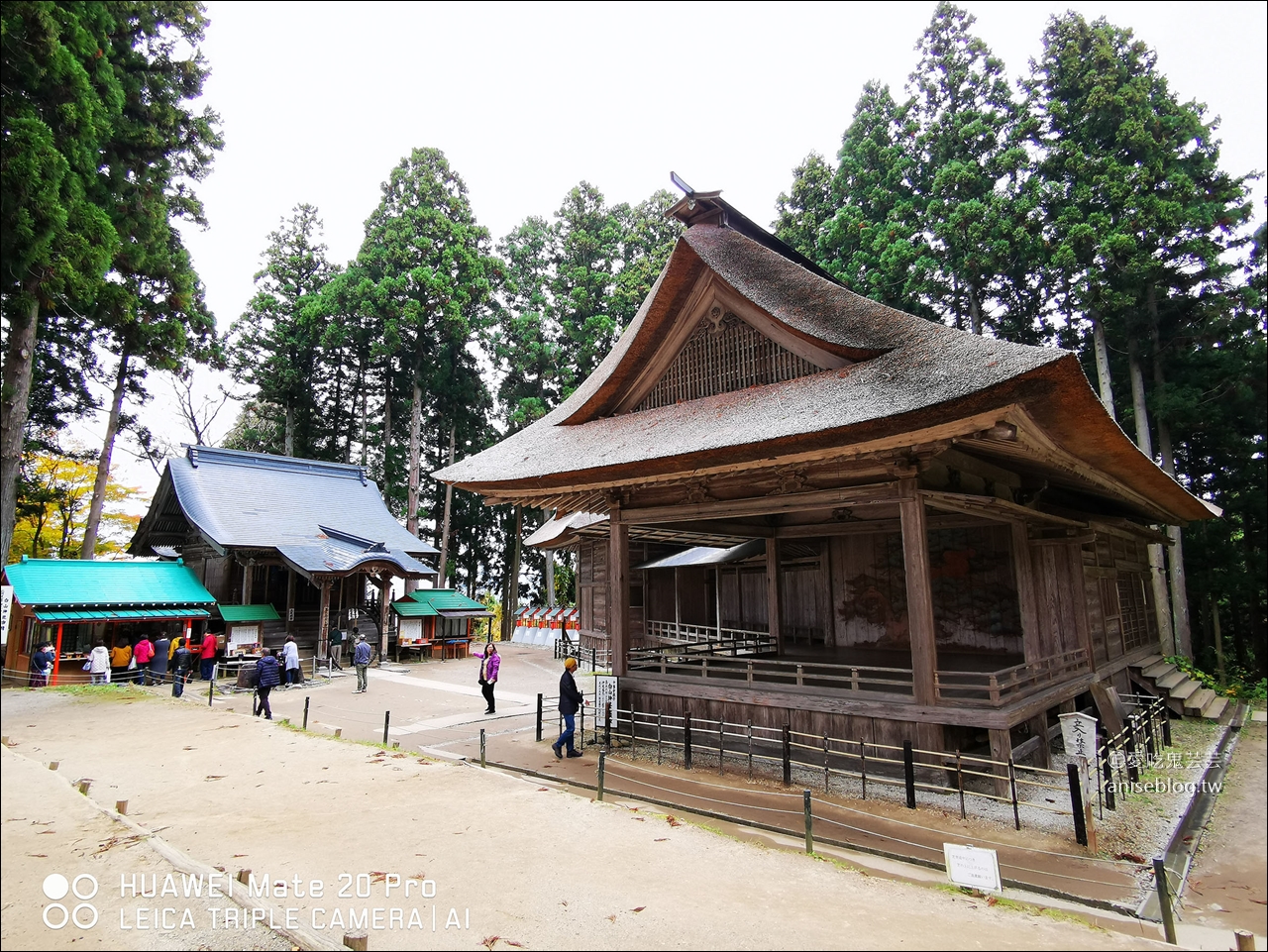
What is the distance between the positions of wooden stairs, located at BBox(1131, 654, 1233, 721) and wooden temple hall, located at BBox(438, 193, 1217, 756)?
417mm

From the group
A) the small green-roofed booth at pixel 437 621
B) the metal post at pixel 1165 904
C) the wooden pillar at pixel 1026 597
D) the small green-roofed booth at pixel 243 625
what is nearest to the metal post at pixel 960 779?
the metal post at pixel 1165 904

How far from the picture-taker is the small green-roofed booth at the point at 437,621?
24.6m

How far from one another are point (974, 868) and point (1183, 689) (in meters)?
14.7

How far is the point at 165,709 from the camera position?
13367 millimetres

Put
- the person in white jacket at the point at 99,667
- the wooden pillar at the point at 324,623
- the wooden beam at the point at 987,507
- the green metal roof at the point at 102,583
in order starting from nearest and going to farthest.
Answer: the wooden beam at the point at 987,507 → the person in white jacket at the point at 99,667 → the green metal roof at the point at 102,583 → the wooden pillar at the point at 324,623

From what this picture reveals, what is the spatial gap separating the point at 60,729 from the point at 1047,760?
15845mm

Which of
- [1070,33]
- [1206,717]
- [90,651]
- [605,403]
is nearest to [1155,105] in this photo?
[1070,33]

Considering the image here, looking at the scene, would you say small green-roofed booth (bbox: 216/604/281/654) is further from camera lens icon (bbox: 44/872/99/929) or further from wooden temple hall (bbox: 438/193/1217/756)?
camera lens icon (bbox: 44/872/99/929)

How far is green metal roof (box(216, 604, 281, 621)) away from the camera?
829 inches

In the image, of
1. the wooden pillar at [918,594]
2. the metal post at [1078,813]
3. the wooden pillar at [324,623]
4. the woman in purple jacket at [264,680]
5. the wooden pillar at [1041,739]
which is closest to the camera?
the metal post at [1078,813]

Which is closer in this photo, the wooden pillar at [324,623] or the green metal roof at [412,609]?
the wooden pillar at [324,623]

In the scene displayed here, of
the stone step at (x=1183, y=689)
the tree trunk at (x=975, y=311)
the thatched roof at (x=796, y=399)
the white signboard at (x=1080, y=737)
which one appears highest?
the tree trunk at (x=975, y=311)

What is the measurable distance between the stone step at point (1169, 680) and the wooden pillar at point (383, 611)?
73.9 ft

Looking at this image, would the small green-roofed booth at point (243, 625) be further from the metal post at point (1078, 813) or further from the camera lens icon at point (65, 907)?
the metal post at point (1078, 813)
